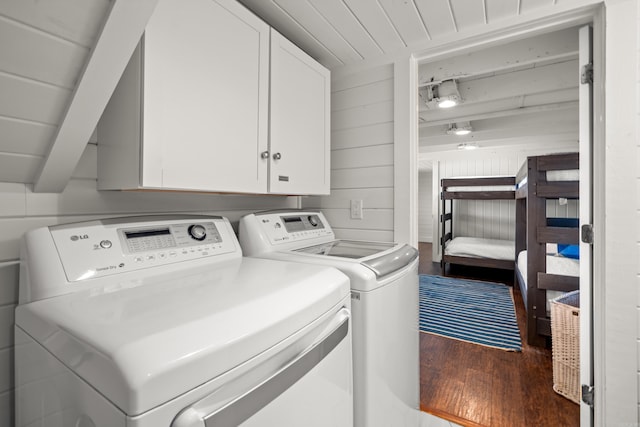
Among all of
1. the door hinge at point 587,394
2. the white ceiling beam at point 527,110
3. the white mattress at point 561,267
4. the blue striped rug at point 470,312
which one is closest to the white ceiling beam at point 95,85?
the door hinge at point 587,394

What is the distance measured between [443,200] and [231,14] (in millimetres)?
5039

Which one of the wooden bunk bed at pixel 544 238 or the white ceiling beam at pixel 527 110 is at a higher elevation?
the white ceiling beam at pixel 527 110

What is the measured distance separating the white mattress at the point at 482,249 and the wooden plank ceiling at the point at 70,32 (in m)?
4.01

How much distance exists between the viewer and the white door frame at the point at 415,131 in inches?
52.7

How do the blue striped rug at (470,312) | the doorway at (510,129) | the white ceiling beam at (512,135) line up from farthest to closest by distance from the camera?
1. the white ceiling beam at (512,135)
2. the blue striped rug at (470,312)
3. the doorway at (510,129)

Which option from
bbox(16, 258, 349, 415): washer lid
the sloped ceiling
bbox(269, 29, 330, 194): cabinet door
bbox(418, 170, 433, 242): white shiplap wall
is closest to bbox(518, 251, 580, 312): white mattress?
the sloped ceiling

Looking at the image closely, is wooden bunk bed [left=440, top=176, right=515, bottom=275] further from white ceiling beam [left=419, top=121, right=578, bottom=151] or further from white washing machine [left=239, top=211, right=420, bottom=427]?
white washing machine [left=239, top=211, right=420, bottom=427]

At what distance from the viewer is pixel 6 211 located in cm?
92

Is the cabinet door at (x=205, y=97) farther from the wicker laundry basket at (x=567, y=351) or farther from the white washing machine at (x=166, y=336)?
the wicker laundry basket at (x=567, y=351)

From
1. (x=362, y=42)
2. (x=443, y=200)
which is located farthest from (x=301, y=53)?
(x=443, y=200)

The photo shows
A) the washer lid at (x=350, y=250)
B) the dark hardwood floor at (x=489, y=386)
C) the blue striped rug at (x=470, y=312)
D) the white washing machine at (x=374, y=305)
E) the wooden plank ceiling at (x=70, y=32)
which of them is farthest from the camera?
the blue striped rug at (x=470, y=312)

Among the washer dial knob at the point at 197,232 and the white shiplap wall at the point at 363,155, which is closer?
the washer dial knob at the point at 197,232

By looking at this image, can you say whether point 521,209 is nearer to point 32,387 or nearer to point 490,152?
point 490,152

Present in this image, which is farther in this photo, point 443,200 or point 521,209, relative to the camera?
point 443,200
